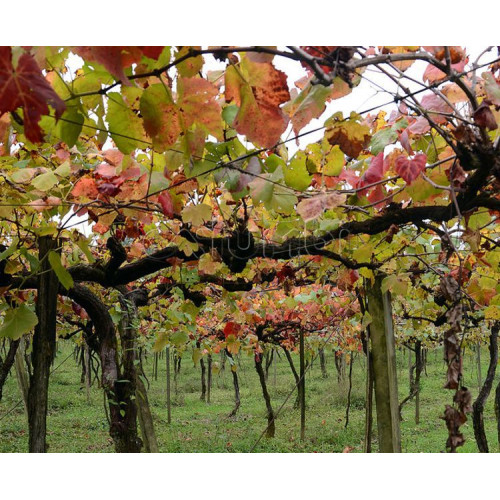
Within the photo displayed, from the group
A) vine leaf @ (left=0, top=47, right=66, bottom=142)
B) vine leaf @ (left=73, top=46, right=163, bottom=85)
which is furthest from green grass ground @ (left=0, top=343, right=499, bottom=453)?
vine leaf @ (left=0, top=47, right=66, bottom=142)

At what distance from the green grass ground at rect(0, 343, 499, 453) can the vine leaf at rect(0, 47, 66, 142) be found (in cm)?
1008

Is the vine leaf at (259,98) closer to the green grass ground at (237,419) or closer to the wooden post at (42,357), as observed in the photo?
the wooden post at (42,357)

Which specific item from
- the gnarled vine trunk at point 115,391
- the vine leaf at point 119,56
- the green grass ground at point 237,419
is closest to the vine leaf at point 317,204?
the vine leaf at point 119,56

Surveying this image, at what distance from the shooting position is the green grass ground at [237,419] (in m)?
10.5

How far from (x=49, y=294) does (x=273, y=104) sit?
1.38 m

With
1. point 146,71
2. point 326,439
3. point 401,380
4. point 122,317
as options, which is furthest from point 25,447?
point 401,380

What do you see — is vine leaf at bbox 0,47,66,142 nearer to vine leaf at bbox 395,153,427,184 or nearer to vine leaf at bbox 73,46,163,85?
vine leaf at bbox 73,46,163,85

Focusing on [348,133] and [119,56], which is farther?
[348,133]

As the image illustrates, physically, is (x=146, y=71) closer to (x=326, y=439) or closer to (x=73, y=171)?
(x=73, y=171)

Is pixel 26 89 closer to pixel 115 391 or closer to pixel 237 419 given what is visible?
pixel 115 391

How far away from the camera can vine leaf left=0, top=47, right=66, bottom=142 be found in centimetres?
67

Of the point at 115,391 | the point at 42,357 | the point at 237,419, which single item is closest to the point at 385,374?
the point at 42,357

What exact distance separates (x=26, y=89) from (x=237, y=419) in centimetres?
1371

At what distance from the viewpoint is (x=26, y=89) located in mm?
676
